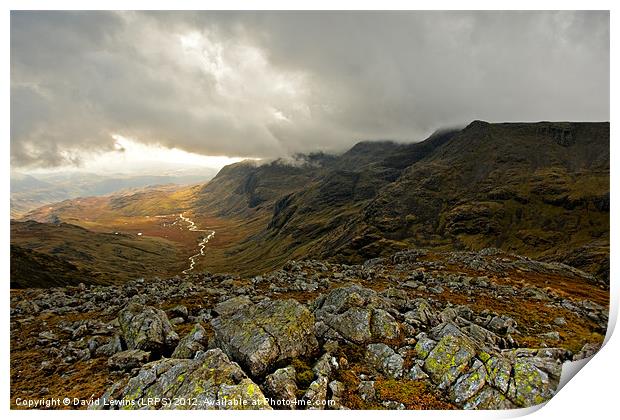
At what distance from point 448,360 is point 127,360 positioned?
524 inches

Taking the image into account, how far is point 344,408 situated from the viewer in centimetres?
1047

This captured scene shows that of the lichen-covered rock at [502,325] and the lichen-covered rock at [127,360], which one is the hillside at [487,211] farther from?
the lichen-covered rock at [127,360]

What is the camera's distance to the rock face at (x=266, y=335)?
1137 cm

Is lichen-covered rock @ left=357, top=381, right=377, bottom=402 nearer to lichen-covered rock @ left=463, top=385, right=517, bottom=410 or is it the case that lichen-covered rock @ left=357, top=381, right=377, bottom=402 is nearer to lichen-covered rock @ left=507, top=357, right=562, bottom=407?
lichen-covered rock @ left=463, top=385, right=517, bottom=410

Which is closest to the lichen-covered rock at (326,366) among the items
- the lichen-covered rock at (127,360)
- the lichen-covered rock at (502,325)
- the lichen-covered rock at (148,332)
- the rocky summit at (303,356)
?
the rocky summit at (303,356)

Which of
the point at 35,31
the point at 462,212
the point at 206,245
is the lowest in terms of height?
the point at 206,245

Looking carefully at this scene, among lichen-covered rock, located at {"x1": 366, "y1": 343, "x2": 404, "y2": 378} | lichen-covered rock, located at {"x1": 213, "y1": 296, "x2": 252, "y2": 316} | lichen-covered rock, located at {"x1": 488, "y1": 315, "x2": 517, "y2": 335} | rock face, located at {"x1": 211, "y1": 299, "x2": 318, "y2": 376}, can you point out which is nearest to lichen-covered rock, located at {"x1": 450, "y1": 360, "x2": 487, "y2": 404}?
lichen-covered rock, located at {"x1": 366, "y1": 343, "x2": 404, "y2": 378}

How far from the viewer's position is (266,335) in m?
11.9
